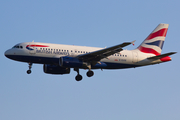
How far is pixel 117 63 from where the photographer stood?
47.3m

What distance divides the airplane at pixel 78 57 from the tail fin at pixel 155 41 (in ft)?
3.56

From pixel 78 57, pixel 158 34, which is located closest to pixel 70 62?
pixel 78 57

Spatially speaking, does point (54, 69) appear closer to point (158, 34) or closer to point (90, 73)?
point (90, 73)

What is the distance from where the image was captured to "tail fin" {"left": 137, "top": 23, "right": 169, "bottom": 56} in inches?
2007

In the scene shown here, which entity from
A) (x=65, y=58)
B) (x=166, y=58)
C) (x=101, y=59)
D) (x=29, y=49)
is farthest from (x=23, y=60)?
(x=166, y=58)

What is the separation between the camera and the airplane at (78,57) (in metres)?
44.0

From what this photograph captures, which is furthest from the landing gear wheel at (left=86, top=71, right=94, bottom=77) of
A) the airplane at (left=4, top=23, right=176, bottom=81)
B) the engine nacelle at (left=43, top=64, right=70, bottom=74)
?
the engine nacelle at (left=43, top=64, right=70, bottom=74)

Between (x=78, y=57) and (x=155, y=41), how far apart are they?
1421 centimetres

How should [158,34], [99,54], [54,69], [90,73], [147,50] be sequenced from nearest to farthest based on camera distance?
[99,54], [90,73], [54,69], [147,50], [158,34]

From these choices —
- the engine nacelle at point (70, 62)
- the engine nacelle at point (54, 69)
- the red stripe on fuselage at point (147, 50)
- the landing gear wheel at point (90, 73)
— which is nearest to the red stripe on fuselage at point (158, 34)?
the red stripe on fuselage at point (147, 50)

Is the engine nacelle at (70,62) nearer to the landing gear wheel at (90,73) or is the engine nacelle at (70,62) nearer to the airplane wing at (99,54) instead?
the airplane wing at (99,54)

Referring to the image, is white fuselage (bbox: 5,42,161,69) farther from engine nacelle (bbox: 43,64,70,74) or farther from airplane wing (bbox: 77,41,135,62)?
engine nacelle (bbox: 43,64,70,74)

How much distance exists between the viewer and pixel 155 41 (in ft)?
171

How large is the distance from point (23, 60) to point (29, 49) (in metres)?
1.69
